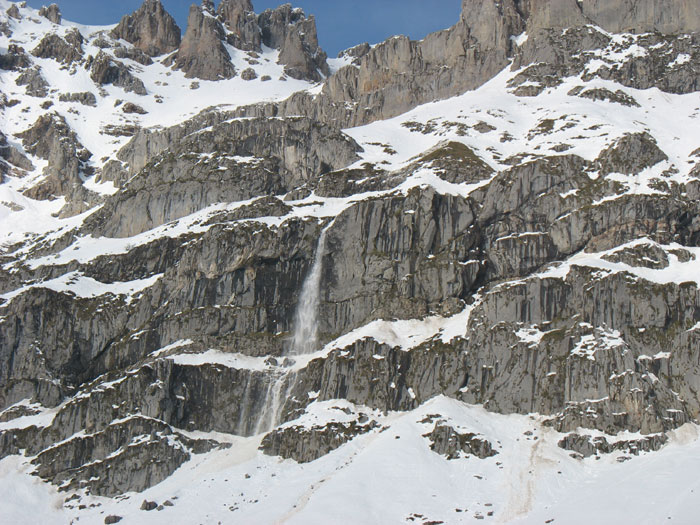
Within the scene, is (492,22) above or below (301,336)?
above

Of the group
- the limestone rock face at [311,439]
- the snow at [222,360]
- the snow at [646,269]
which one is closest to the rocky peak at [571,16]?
the snow at [646,269]

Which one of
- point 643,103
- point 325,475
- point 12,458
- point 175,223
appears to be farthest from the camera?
point 643,103

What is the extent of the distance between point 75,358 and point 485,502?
6398 cm

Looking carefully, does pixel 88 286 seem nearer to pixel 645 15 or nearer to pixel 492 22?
pixel 492 22

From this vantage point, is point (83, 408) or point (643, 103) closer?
point (83, 408)

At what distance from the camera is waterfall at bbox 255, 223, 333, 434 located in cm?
10144

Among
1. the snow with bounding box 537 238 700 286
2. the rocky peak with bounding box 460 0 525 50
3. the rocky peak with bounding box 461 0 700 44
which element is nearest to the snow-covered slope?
the snow with bounding box 537 238 700 286

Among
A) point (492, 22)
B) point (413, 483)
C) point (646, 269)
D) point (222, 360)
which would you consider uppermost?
point (492, 22)

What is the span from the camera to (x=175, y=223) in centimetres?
13500

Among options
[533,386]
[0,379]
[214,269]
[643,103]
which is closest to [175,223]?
[214,269]

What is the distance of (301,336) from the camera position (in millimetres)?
110250

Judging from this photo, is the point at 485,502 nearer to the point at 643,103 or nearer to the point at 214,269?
the point at 214,269

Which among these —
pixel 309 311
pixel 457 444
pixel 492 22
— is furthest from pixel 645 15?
pixel 457 444

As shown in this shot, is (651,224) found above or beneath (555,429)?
above
